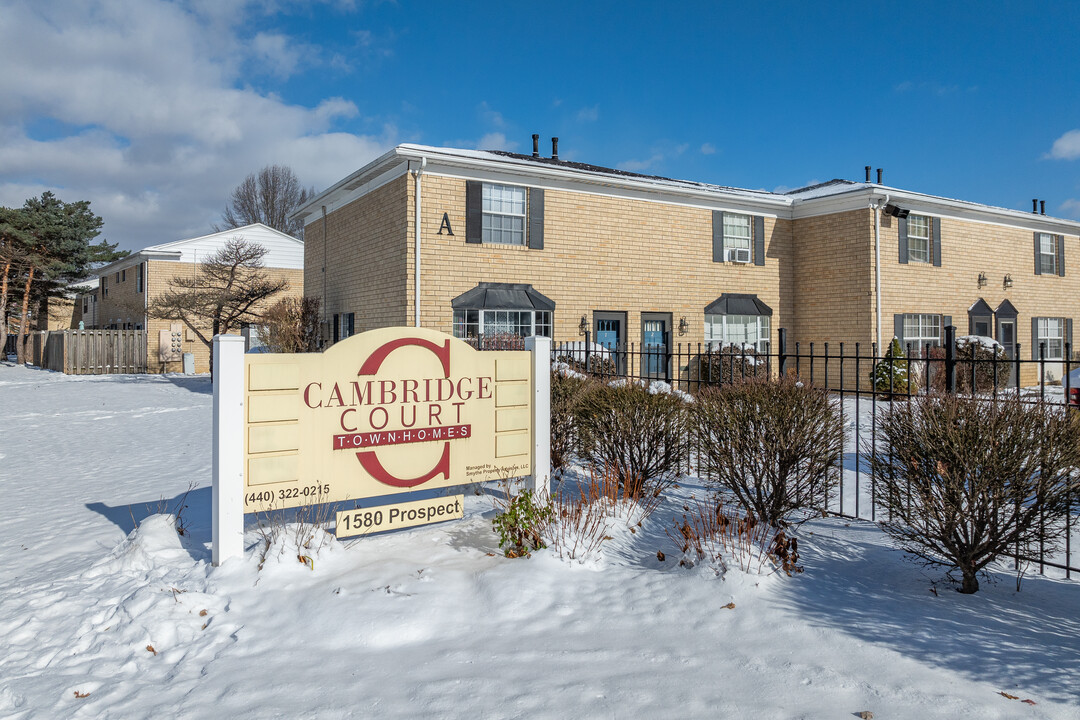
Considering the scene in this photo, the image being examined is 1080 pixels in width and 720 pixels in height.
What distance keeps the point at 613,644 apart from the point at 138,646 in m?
2.71

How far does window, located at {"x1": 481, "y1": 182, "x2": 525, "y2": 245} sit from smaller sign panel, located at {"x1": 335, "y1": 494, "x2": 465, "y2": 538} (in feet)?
38.1

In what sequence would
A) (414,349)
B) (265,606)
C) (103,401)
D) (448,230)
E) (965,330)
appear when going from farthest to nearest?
(965,330)
(103,401)
(448,230)
(414,349)
(265,606)

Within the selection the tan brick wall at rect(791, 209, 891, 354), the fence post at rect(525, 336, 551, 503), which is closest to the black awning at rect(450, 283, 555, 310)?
the tan brick wall at rect(791, 209, 891, 354)

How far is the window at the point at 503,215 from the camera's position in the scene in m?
16.8

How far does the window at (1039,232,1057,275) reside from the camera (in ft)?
78.4

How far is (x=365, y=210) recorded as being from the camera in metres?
18.2

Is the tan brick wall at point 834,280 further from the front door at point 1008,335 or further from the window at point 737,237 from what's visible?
the front door at point 1008,335

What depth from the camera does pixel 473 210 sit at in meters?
16.5

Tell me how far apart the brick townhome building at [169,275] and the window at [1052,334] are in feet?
101

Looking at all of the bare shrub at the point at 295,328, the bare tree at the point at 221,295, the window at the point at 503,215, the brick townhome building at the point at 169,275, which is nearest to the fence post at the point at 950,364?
the window at the point at 503,215

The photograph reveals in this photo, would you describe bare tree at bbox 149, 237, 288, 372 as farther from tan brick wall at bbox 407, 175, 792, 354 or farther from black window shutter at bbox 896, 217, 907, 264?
black window shutter at bbox 896, 217, 907, 264

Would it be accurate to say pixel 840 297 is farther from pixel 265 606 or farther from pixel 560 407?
pixel 265 606

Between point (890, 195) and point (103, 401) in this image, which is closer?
point (103, 401)

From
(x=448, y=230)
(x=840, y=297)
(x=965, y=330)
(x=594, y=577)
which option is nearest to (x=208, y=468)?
(x=594, y=577)
